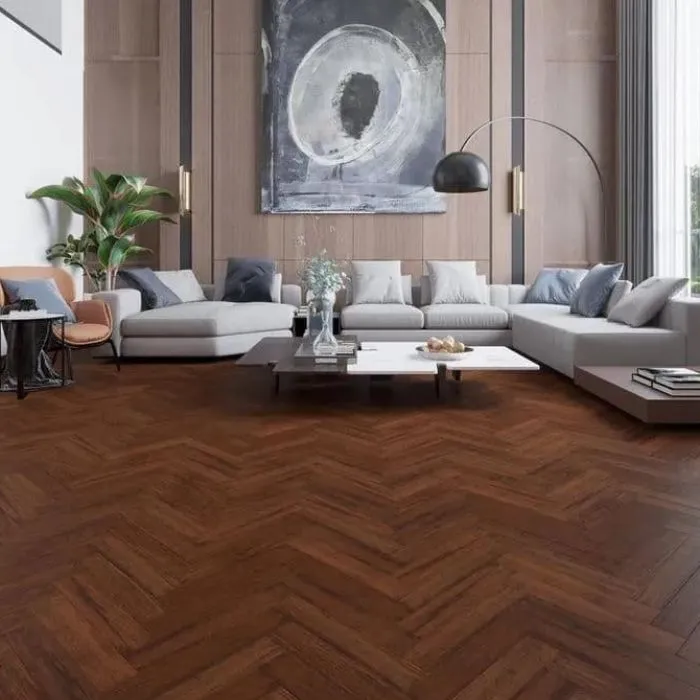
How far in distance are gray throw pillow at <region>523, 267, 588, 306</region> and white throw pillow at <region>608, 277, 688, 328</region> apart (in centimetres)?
154

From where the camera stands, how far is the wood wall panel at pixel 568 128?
629cm

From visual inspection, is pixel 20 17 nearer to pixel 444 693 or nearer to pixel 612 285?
pixel 612 285

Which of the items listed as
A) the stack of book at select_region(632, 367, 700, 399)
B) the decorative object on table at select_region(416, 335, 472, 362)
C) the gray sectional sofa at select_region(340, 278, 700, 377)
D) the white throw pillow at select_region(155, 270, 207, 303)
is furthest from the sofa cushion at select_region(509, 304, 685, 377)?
the white throw pillow at select_region(155, 270, 207, 303)

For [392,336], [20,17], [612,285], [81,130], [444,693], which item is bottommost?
[444,693]

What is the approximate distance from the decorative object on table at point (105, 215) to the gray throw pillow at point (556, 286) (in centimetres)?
346

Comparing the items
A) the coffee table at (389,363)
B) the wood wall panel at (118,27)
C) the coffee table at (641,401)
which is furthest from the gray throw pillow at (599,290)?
the wood wall panel at (118,27)

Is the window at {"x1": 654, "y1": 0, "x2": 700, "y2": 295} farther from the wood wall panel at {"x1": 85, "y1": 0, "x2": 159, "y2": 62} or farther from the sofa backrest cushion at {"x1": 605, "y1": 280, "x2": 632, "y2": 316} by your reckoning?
the wood wall panel at {"x1": 85, "y1": 0, "x2": 159, "y2": 62}

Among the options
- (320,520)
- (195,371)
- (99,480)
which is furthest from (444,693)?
(195,371)

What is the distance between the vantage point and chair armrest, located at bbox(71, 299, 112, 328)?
14.5 feet

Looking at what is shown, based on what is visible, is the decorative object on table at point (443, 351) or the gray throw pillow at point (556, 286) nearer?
the decorative object on table at point (443, 351)

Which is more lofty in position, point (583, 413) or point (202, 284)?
point (202, 284)

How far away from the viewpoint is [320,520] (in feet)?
5.62

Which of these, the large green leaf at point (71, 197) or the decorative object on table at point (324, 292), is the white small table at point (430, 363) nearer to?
the decorative object on table at point (324, 292)

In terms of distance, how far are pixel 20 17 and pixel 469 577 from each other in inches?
218
